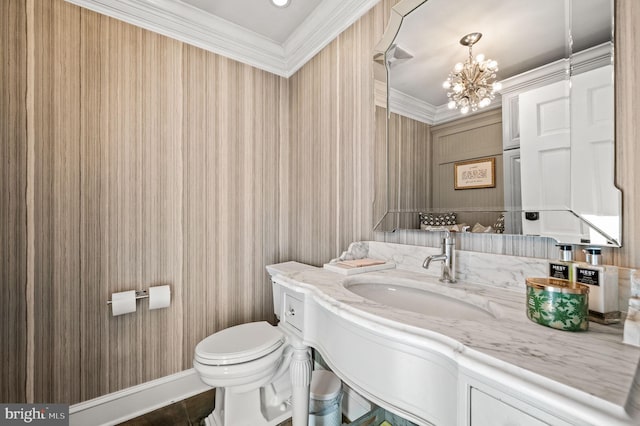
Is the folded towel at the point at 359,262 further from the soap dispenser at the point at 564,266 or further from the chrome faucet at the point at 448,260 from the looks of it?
the soap dispenser at the point at 564,266

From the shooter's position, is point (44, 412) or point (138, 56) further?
point (138, 56)

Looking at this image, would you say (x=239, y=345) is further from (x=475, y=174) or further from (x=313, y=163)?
(x=475, y=174)

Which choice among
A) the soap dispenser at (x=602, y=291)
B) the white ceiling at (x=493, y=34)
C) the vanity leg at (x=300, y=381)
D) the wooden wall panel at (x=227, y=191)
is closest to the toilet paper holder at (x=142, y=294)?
the wooden wall panel at (x=227, y=191)

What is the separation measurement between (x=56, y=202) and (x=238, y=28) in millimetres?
1546

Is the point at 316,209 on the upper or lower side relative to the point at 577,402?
upper

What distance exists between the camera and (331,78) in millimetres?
1764

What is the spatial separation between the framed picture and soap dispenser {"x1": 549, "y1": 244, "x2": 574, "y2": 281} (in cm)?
34

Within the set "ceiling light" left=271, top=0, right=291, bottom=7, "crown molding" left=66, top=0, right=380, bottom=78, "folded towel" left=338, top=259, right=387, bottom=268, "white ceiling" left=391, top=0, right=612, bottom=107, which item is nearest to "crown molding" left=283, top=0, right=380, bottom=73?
"crown molding" left=66, top=0, right=380, bottom=78

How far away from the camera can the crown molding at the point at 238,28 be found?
61.8 inches

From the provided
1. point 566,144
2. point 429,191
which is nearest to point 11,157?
point 429,191

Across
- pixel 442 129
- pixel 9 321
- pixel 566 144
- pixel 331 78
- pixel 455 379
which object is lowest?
pixel 9 321

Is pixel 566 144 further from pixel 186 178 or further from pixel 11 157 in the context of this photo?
pixel 11 157

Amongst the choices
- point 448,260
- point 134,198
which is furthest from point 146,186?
point 448,260

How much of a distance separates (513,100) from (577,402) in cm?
94
